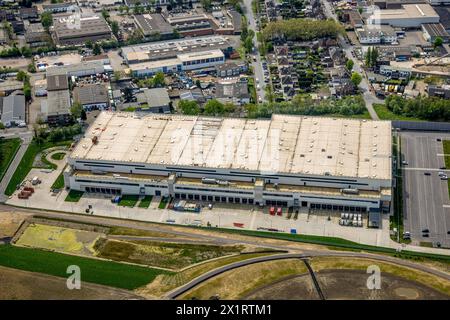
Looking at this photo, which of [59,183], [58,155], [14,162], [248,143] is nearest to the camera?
[59,183]

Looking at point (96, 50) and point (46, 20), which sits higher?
point (46, 20)

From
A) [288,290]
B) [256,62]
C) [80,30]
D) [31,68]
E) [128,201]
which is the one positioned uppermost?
[80,30]

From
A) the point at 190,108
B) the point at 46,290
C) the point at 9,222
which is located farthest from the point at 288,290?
the point at 190,108

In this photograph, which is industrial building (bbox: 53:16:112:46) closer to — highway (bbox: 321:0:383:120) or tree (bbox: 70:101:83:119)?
tree (bbox: 70:101:83:119)

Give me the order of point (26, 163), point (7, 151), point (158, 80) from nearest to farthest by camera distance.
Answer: point (26, 163), point (7, 151), point (158, 80)

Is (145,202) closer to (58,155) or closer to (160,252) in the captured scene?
(160,252)

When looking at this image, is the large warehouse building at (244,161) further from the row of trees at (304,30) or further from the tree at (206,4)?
the tree at (206,4)

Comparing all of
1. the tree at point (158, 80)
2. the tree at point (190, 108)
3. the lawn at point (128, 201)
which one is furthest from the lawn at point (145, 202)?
the tree at point (158, 80)
